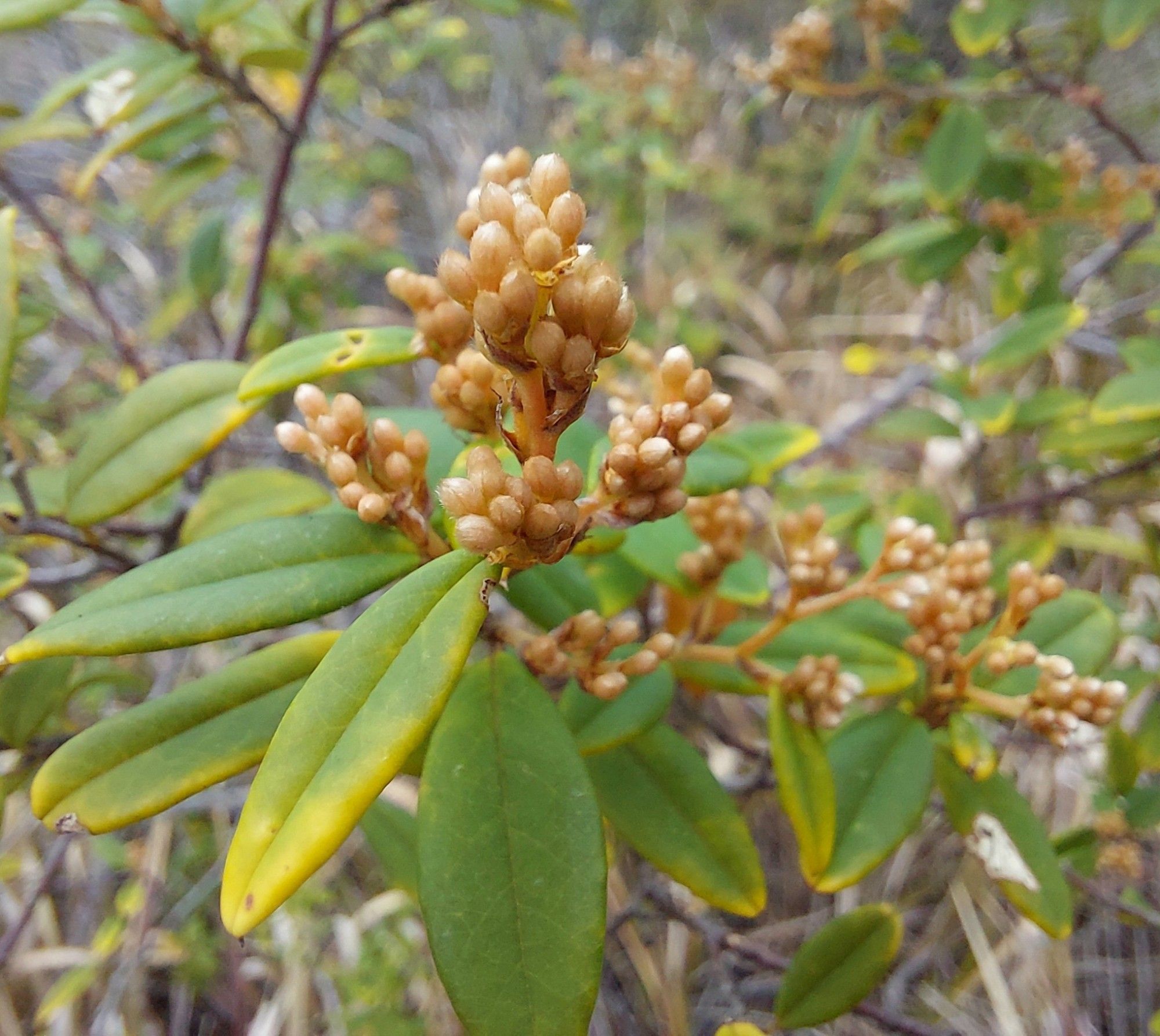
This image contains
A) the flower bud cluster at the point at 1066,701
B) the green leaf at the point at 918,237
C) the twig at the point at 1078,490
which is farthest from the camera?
the green leaf at the point at 918,237

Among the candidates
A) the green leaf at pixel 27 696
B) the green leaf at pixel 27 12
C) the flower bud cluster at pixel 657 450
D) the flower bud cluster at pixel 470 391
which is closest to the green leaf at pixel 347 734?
the flower bud cluster at pixel 657 450

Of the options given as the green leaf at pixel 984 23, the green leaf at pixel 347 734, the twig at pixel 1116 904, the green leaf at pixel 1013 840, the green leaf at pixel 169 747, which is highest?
the green leaf at pixel 984 23

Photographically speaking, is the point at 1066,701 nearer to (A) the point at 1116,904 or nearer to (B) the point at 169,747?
(A) the point at 1116,904

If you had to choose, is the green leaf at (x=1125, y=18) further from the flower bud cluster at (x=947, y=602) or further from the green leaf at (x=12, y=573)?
the green leaf at (x=12, y=573)

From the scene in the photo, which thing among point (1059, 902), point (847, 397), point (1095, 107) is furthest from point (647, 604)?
point (847, 397)

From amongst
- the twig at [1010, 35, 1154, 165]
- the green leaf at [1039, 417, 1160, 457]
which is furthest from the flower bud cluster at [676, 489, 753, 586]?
the twig at [1010, 35, 1154, 165]

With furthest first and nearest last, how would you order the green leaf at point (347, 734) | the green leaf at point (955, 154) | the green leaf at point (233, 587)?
the green leaf at point (955, 154) → the green leaf at point (233, 587) → the green leaf at point (347, 734)
